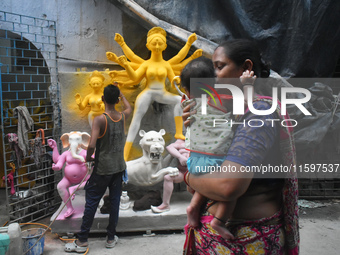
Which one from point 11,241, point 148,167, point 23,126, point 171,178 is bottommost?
point 11,241

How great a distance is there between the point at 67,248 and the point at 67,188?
74 centimetres

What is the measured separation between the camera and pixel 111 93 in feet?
10.5

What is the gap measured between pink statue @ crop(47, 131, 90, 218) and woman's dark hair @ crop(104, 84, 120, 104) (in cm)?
92

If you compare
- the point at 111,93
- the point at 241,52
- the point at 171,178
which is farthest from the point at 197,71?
the point at 171,178

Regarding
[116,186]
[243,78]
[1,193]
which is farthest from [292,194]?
[1,193]

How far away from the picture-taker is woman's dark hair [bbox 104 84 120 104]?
3.19 metres

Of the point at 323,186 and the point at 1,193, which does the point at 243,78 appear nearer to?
the point at 323,186

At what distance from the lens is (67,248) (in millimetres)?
3449

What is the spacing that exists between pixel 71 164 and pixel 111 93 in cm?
124

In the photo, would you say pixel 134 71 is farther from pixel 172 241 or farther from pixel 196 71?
pixel 196 71

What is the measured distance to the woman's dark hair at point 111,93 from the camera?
319cm

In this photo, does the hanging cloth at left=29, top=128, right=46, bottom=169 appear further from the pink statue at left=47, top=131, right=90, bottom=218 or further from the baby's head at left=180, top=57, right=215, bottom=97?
the baby's head at left=180, top=57, right=215, bottom=97

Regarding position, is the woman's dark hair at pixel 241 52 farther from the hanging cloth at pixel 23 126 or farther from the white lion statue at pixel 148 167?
the hanging cloth at pixel 23 126

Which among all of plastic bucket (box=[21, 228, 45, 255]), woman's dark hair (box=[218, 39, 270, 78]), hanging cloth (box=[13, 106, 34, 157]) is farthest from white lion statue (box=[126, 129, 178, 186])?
woman's dark hair (box=[218, 39, 270, 78])
